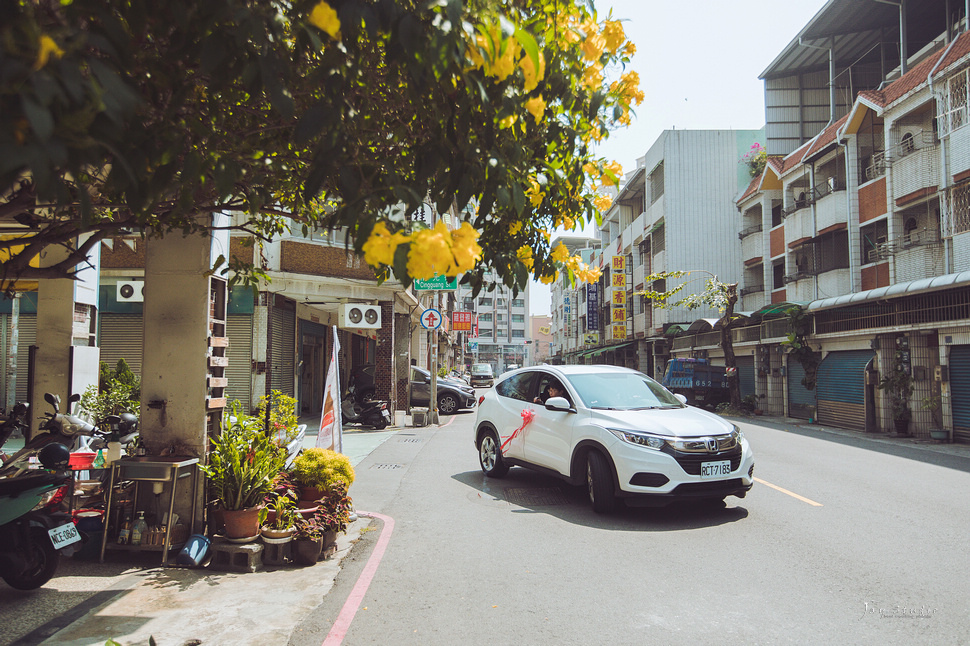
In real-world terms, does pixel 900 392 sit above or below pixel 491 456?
above

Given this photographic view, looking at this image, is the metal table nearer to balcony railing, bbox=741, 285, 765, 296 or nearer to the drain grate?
the drain grate

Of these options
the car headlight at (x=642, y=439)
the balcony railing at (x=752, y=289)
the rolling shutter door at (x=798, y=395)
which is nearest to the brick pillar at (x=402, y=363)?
the rolling shutter door at (x=798, y=395)

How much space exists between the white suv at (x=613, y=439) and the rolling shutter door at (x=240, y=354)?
1038 cm

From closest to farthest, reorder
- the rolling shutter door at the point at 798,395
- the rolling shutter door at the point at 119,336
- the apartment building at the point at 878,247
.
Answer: the apartment building at the point at 878,247, the rolling shutter door at the point at 119,336, the rolling shutter door at the point at 798,395

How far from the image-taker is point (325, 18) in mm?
2201

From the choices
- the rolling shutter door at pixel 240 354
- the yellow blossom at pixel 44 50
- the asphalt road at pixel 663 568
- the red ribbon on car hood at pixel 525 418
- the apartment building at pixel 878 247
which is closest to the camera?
the yellow blossom at pixel 44 50

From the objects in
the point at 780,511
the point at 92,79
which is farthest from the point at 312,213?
the point at 780,511

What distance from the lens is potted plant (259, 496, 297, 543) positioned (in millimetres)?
5523

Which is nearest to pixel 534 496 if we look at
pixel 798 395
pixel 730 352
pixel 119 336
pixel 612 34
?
pixel 612 34

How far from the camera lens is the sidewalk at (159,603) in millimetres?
3969

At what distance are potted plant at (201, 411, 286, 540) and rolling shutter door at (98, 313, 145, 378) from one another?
14081mm

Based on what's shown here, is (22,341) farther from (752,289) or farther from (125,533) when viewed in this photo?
(752,289)

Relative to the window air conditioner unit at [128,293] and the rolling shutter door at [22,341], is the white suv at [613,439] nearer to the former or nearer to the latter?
the window air conditioner unit at [128,293]

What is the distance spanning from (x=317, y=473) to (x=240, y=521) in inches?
38.0
